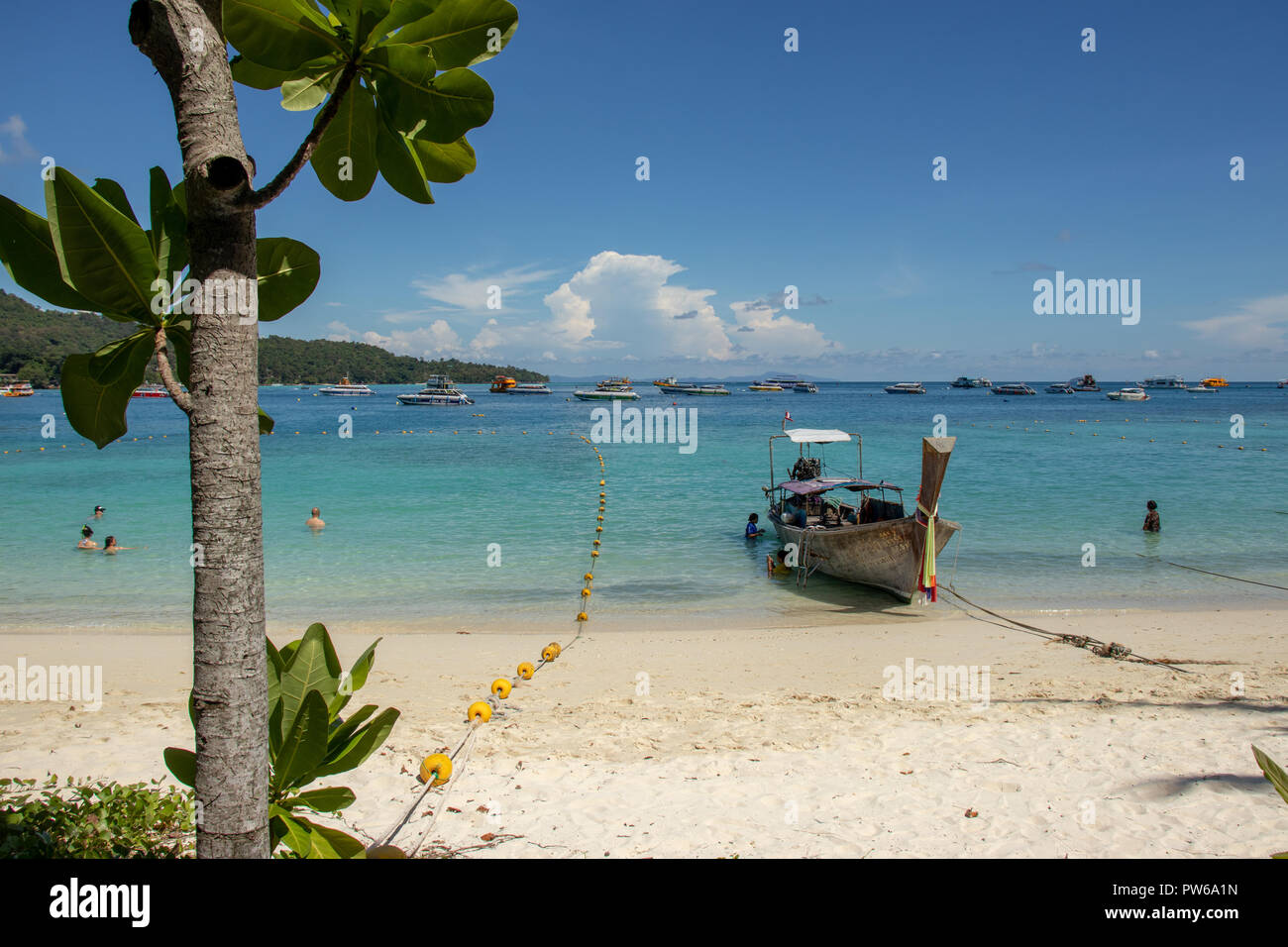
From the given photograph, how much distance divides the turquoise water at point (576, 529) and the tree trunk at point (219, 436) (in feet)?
38.2

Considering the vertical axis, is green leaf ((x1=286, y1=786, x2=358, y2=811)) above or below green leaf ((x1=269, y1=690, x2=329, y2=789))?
below

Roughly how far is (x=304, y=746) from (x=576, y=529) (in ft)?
63.7

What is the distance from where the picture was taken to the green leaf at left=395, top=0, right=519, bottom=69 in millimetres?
1673

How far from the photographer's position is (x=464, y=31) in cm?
170

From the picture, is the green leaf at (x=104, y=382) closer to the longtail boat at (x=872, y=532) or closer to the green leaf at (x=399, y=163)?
the green leaf at (x=399, y=163)

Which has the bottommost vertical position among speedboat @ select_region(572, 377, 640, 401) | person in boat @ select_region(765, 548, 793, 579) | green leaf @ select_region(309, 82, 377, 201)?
person in boat @ select_region(765, 548, 793, 579)

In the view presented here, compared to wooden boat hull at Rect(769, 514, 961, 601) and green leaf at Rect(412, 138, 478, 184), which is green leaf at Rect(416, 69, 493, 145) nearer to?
green leaf at Rect(412, 138, 478, 184)

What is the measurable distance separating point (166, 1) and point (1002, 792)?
6616 millimetres

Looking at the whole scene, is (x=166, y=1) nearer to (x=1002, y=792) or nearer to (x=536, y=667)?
(x=1002, y=792)

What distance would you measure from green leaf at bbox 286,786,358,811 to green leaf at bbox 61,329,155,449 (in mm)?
1394

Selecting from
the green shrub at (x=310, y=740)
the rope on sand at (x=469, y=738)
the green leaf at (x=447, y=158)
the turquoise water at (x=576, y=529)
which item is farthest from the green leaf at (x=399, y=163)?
the turquoise water at (x=576, y=529)

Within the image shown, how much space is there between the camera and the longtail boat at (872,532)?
12019 millimetres

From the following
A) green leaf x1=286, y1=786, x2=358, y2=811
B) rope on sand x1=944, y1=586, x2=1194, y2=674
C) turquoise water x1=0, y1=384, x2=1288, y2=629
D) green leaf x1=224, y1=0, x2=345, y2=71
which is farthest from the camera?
turquoise water x1=0, y1=384, x2=1288, y2=629

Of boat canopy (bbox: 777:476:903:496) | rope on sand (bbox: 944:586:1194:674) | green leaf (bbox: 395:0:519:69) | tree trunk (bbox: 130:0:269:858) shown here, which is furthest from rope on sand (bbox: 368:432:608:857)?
rope on sand (bbox: 944:586:1194:674)
